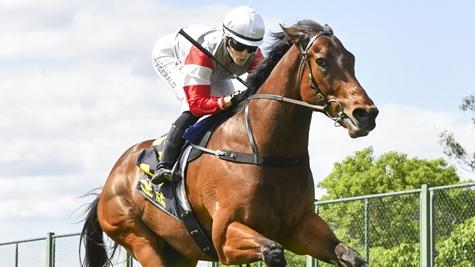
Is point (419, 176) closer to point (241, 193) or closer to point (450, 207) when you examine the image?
point (450, 207)

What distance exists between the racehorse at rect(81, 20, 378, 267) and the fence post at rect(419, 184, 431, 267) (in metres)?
4.01

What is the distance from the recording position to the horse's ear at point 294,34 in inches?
377

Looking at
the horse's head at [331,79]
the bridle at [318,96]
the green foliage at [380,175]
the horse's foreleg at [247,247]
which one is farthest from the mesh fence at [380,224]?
the green foliage at [380,175]

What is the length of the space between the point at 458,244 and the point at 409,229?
2.87 feet

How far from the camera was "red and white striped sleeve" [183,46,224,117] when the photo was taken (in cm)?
1023

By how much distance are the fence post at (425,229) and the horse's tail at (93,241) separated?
10.5 ft

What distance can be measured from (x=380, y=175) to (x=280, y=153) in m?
28.2

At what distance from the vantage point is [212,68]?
34.0ft

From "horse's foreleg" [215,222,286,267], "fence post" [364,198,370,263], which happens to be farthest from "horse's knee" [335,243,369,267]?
"fence post" [364,198,370,263]

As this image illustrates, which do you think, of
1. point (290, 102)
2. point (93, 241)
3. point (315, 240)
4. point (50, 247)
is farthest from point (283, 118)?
point (50, 247)

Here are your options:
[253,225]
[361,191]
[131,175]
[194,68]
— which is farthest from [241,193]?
[361,191]

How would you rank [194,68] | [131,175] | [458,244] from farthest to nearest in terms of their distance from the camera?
[458,244] → [131,175] → [194,68]

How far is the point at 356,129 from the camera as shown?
8898 mm

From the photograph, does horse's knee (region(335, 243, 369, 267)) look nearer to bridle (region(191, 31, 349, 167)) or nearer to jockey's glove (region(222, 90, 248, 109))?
bridle (region(191, 31, 349, 167))
